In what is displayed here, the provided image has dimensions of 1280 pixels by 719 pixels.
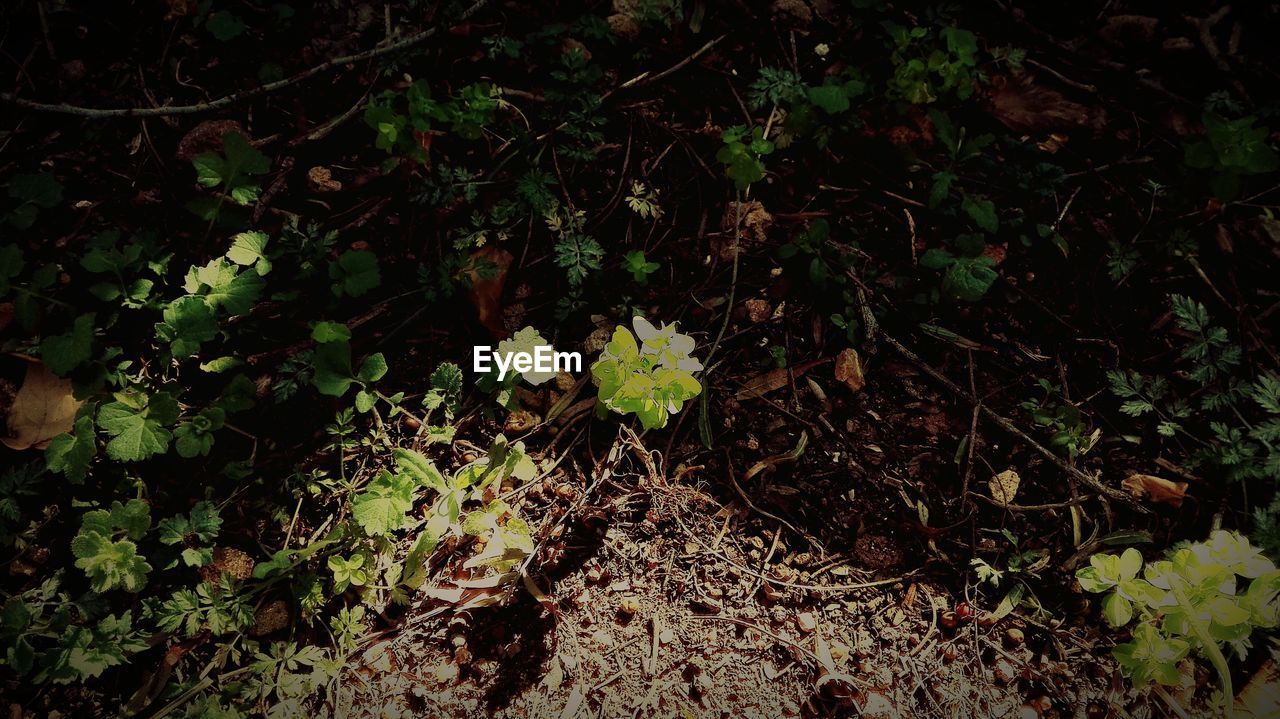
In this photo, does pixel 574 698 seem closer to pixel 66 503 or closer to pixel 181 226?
pixel 66 503

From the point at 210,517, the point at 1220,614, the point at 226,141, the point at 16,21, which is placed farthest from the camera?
the point at 16,21

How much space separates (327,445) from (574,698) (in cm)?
124

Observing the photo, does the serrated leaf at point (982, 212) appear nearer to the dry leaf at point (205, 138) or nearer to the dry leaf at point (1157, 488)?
the dry leaf at point (1157, 488)

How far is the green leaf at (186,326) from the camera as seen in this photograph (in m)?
2.12

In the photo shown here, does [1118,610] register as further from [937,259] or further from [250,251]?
[250,251]

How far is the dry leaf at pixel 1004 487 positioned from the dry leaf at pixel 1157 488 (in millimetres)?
386

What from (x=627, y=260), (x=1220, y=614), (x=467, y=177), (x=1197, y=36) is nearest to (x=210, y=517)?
(x=467, y=177)

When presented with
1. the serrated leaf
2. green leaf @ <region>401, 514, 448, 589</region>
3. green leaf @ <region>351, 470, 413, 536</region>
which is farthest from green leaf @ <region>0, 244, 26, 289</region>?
the serrated leaf

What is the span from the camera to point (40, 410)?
2160 millimetres

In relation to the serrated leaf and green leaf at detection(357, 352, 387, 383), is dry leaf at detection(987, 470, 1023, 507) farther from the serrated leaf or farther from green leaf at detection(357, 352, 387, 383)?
green leaf at detection(357, 352, 387, 383)

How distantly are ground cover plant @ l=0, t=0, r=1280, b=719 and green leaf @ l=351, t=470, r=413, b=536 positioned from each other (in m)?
0.01

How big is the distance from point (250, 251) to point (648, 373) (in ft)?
5.01

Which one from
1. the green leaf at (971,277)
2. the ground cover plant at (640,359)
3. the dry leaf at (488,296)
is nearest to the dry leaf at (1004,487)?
the ground cover plant at (640,359)

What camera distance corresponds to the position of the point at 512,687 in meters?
1.93
